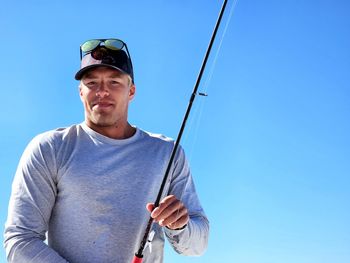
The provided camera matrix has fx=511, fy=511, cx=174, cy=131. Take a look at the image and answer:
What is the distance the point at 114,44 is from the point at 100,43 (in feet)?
0.45

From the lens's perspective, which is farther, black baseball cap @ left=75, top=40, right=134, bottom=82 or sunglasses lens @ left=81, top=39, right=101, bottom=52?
sunglasses lens @ left=81, top=39, right=101, bottom=52

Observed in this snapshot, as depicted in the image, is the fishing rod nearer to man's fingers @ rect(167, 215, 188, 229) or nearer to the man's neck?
man's fingers @ rect(167, 215, 188, 229)

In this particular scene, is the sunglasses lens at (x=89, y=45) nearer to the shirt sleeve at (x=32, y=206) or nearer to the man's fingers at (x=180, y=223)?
the shirt sleeve at (x=32, y=206)

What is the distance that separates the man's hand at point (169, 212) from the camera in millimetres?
3672

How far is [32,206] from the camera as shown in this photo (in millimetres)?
4000

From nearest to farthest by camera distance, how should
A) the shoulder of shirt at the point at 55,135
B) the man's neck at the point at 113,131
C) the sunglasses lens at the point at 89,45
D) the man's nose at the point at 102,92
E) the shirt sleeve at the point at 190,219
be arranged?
1. the shirt sleeve at the point at 190,219
2. the shoulder of shirt at the point at 55,135
3. the man's nose at the point at 102,92
4. the man's neck at the point at 113,131
5. the sunglasses lens at the point at 89,45

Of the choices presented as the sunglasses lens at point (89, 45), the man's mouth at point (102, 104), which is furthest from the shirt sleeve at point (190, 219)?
the sunglasses lens at point (89, 45)

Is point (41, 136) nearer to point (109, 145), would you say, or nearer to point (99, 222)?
point (109, 145)

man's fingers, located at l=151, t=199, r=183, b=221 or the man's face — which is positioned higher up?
the man's face

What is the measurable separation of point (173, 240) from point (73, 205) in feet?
2.86

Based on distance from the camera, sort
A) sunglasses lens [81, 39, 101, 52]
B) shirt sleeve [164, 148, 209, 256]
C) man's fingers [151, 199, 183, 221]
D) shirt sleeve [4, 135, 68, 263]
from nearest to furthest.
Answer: man's fingers [151, 199, 183, 221], shirt sleeve [4, 135, 68, 263], shirt sleeve [164, 148, 209, 256], sunglasses lens [81, 39, 101, 52]

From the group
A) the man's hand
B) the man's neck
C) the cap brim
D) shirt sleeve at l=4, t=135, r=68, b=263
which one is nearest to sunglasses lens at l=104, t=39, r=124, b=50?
the cap brim

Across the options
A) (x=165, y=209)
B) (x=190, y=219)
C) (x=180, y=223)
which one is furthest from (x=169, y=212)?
(x=190, y=219)

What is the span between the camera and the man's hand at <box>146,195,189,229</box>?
12.0 ft
